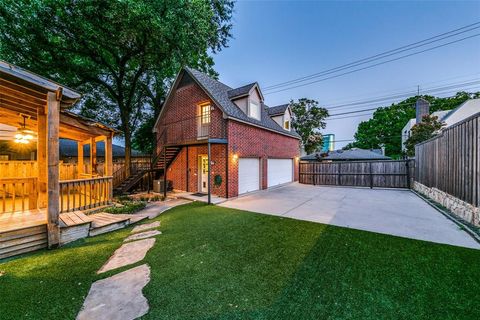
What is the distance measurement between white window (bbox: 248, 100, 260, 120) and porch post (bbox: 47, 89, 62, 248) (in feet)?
28.7

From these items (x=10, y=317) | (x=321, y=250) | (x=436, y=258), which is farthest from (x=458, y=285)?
(x=10, y=317)

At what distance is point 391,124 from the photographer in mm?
39531

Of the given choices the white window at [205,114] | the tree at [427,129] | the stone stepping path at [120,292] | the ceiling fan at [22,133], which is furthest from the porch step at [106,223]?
the tree at [427,129]

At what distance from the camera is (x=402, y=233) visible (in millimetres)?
4629

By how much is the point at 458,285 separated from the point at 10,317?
5.72m

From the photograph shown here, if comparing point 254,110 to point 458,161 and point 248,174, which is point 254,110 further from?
point 458,161

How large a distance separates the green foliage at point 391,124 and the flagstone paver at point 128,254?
147 ft

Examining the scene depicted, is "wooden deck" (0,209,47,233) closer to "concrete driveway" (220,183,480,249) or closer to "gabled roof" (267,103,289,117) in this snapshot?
"concrete driveway" (220,183,480,249)

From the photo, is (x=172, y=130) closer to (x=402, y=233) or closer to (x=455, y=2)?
(x=402, y=233)

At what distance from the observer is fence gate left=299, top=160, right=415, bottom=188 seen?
38.9 feet

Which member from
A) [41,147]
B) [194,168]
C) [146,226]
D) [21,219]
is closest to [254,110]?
[194,168]

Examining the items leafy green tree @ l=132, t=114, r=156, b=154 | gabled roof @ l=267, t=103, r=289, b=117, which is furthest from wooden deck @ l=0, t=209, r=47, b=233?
gabled roof @ l=267, t=103, r=289, b=117

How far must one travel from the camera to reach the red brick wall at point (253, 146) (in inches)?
376

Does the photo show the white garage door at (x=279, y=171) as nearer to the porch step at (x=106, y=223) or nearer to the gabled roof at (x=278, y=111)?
the gabled roof at (x=278, y=111)
